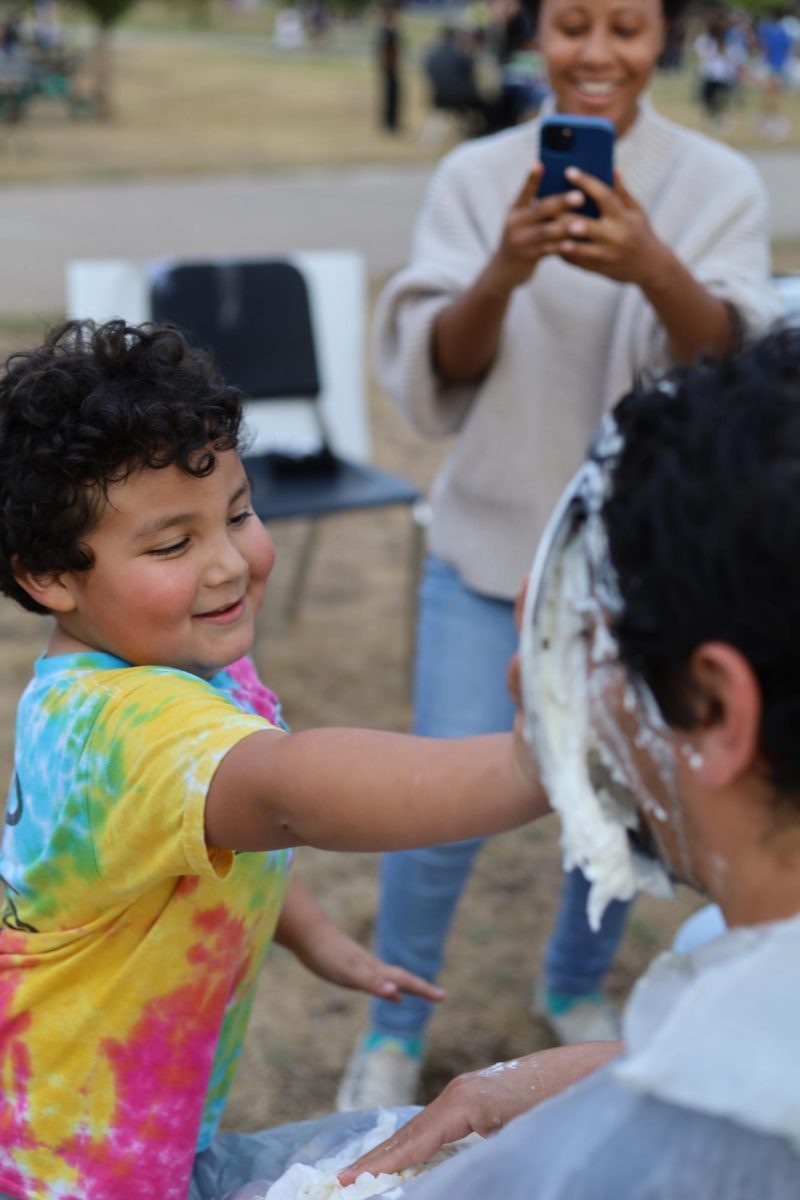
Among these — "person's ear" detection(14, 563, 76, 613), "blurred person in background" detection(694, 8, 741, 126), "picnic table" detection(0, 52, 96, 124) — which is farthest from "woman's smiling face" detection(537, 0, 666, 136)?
"blurred person in background" detection(694, 8, 741, 126)

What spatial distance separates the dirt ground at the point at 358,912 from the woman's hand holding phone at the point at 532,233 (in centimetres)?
165

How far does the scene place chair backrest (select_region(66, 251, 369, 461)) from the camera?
15.9 feet

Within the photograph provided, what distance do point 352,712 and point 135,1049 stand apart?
302 centimetres

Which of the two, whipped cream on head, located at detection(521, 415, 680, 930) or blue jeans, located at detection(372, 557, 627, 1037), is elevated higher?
whipped cream on head, located at detection(521, 415, 680, 930)

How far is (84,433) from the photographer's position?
1.57m

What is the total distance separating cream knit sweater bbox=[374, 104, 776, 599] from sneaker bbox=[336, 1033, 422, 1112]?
94 cm

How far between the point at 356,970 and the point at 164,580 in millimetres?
705

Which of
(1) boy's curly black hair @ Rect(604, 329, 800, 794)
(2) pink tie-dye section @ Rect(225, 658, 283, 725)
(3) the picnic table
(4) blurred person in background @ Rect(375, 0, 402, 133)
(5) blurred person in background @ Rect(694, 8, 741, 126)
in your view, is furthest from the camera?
(5) blurred person in background @ Rect(694, 8, 741, 126)

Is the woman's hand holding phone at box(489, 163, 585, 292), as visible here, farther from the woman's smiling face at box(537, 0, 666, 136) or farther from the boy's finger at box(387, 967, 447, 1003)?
the boy's finger at box(387, 967, 447, 1003)

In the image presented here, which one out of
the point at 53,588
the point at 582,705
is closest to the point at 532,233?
the point at 53,588

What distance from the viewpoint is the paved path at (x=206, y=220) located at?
1062 cm

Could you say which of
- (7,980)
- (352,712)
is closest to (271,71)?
(352,712)

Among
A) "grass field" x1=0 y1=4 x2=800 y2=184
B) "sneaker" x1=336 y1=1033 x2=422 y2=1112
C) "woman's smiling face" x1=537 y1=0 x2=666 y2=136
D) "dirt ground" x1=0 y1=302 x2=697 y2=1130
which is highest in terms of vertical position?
"woman's smiling face" x1=537 y1=0 x2=666 y2=136

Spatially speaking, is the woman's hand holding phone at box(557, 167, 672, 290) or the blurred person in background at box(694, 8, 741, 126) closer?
the woman's hand holding phone at box(557, 167, 672, 290)
